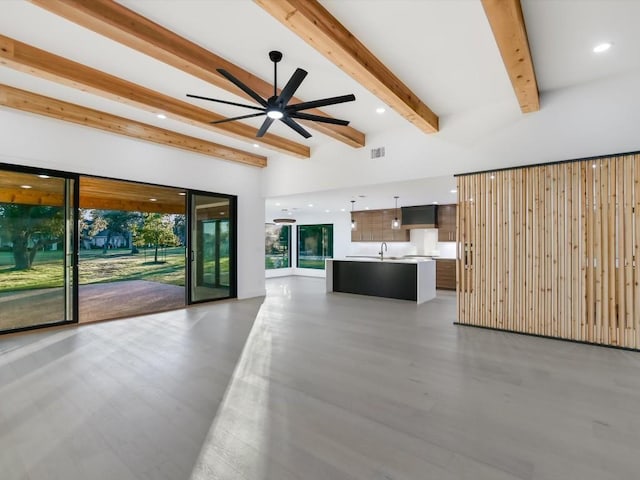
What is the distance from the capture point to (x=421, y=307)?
6.54 m

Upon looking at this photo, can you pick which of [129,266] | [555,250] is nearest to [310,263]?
[129,266]

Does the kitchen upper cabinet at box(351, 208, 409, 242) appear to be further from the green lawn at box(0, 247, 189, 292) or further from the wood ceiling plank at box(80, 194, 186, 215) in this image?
the green lawn at box(0, 247, 189, 292)

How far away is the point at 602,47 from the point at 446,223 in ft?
20.5

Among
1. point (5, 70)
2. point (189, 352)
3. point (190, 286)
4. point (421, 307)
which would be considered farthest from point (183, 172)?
point (421, 307)

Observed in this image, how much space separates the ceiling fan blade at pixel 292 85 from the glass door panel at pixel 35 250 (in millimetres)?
4000

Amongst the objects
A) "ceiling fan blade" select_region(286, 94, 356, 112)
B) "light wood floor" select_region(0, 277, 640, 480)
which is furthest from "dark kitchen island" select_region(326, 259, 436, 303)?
"ceiling fan blade" select_region(286, 94, 356, 112)

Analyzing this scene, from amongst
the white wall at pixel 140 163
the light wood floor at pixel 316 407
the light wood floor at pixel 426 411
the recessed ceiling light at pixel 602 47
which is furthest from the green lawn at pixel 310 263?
the recessed ceiling light at pixel 602 47

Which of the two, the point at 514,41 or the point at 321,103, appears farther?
the point at 321,103

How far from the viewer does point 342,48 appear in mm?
3000

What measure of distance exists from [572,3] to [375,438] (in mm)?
3785

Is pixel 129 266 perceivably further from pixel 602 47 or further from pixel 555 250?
pixel 602 47

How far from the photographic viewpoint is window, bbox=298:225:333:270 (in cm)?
1246

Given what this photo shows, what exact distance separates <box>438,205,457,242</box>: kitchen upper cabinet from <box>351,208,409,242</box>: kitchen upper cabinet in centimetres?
119

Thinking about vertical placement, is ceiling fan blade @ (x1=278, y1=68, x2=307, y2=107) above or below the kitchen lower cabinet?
above
